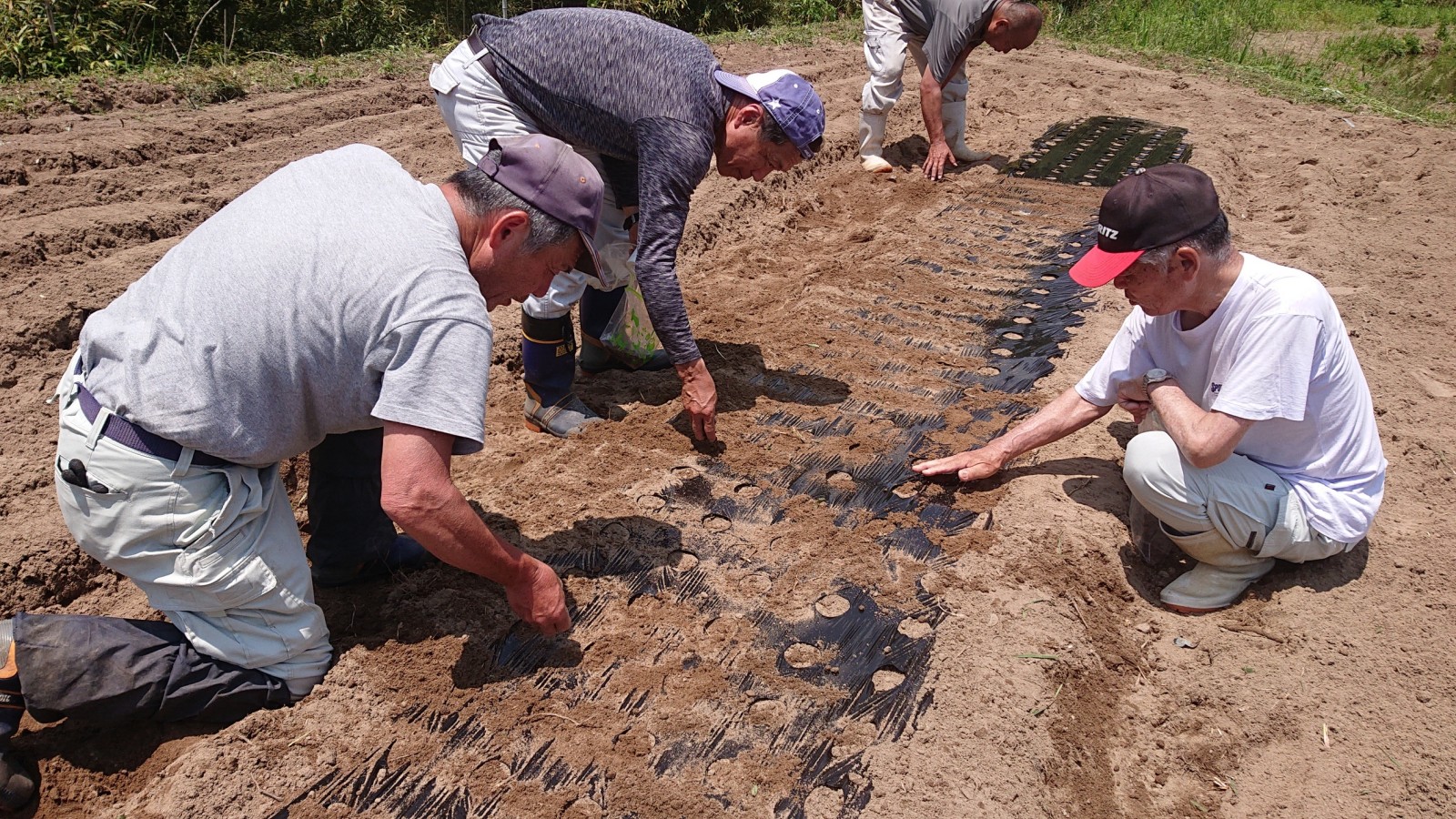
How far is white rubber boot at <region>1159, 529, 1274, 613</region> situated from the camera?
8.68 feet

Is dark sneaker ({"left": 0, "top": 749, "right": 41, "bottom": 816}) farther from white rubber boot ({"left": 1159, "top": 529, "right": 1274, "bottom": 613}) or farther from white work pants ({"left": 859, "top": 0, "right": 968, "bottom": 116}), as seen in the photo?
white work pants ({"left": 859, "top": 0, "right": 968, "bottom": 116})

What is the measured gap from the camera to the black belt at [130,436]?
1.96 metres

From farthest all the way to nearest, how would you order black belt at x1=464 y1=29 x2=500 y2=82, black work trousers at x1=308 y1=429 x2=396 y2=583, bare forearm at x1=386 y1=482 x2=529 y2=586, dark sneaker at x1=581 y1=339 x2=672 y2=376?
dark sneaker at x1=581 y1=339 x2=672 y2=376, black belt at x1=464 y1=29 x2=500 y2=82, black work trousers at x1=308 y1=429 x2=396 y2=583, bare forearm at x1=386 y1=482 x2=529 y2=586

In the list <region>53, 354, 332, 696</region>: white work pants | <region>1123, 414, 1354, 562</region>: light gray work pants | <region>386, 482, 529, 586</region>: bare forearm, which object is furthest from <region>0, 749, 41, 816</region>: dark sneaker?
<region>1123, 414, 1354, 562</region>: light gray work pants

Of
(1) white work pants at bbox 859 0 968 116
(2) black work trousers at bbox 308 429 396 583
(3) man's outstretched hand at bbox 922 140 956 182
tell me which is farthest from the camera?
(3) man's outstretched hand at bbox 922 140 956 182

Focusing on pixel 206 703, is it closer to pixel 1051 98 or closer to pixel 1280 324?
pixel 1280 324

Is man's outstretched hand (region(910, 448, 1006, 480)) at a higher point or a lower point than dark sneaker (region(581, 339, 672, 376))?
higher

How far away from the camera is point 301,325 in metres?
1.91

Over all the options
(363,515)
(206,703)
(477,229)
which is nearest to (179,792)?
(206,703)

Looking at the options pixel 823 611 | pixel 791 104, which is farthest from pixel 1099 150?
pixel 823 611

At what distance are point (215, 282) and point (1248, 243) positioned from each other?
5.24m

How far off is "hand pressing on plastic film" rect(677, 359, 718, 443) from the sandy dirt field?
0.53 ft

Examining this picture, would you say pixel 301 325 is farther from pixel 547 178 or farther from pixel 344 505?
pixel 344 505

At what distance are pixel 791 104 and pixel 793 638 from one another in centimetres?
160
